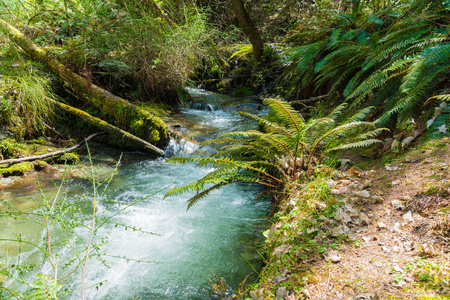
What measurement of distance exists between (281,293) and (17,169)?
4741mm

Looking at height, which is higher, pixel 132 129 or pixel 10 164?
pixel 132 129

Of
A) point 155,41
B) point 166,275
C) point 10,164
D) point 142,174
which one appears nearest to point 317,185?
point 166,275

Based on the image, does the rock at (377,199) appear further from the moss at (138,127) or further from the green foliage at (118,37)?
the green foliage at (118,37)

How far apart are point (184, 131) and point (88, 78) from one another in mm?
2784

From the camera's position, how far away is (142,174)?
15.3 ft

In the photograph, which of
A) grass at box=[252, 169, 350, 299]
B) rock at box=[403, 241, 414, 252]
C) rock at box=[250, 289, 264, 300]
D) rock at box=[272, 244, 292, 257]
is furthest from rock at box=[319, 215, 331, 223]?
rock at box=[250, 289, 264, 300]

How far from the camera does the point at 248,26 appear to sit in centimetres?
797

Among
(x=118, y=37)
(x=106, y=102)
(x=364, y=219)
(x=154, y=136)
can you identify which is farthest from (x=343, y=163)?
(x=118, y=37)

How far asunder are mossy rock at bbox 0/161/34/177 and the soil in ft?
15.7

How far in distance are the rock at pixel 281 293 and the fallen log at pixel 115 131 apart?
4235 millimetres

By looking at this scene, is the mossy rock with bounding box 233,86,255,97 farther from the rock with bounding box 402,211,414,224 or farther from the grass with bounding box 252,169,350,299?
the rock with bounding box 402,211,414,224

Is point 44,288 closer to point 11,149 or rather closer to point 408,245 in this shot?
point 408,245

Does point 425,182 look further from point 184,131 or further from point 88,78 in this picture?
point 88,78

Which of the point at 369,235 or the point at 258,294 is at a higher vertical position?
the point at 369,235
